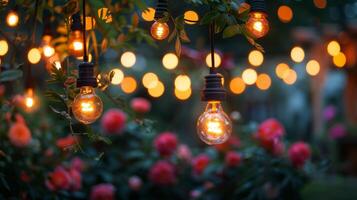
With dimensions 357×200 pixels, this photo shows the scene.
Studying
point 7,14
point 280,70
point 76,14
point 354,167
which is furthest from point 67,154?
point 354,167

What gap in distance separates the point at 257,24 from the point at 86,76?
568mm

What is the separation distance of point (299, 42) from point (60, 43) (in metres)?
5.80

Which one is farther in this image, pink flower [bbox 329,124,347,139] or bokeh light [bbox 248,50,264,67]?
pink flower [bbox 329,124,347,139]

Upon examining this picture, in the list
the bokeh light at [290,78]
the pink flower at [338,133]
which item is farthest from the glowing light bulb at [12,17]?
the pink flower at [338,133]

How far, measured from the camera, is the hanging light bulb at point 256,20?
75.5 inches

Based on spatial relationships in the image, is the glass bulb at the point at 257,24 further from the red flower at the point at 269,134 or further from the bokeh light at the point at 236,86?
the bokeh light at the point at 236,86

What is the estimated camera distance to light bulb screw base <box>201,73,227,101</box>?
1856 millimetres

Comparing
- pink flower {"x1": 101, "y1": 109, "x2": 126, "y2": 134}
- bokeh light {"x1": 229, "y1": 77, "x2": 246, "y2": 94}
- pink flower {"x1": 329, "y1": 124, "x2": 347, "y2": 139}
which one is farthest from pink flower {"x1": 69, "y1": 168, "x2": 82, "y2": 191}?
pink flower {"x1": 329, "y1": 124, "x2": 347, "y2": 139}

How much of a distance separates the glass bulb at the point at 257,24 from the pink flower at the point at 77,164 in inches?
71.6

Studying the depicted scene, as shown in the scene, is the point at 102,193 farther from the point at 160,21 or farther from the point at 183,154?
the point at 160,21

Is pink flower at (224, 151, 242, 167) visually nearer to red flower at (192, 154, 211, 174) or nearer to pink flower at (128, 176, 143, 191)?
red flower at (192, 154, 211, 174)

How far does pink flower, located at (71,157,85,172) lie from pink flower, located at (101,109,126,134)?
0.33 m

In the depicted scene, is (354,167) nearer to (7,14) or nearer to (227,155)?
(227,155)

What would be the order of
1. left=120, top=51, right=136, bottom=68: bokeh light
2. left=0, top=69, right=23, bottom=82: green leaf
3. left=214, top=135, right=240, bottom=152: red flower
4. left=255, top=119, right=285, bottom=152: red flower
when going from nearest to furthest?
1. left=0, top=69, right=23, bottom=82: green leaf
2. left=255, top=119, right=285, bottom=152: red flower
3. left=214, top=135, right=240, bottom=152: red flower
4. left=120, top=51, right=136, bottom=68: bokeh light
